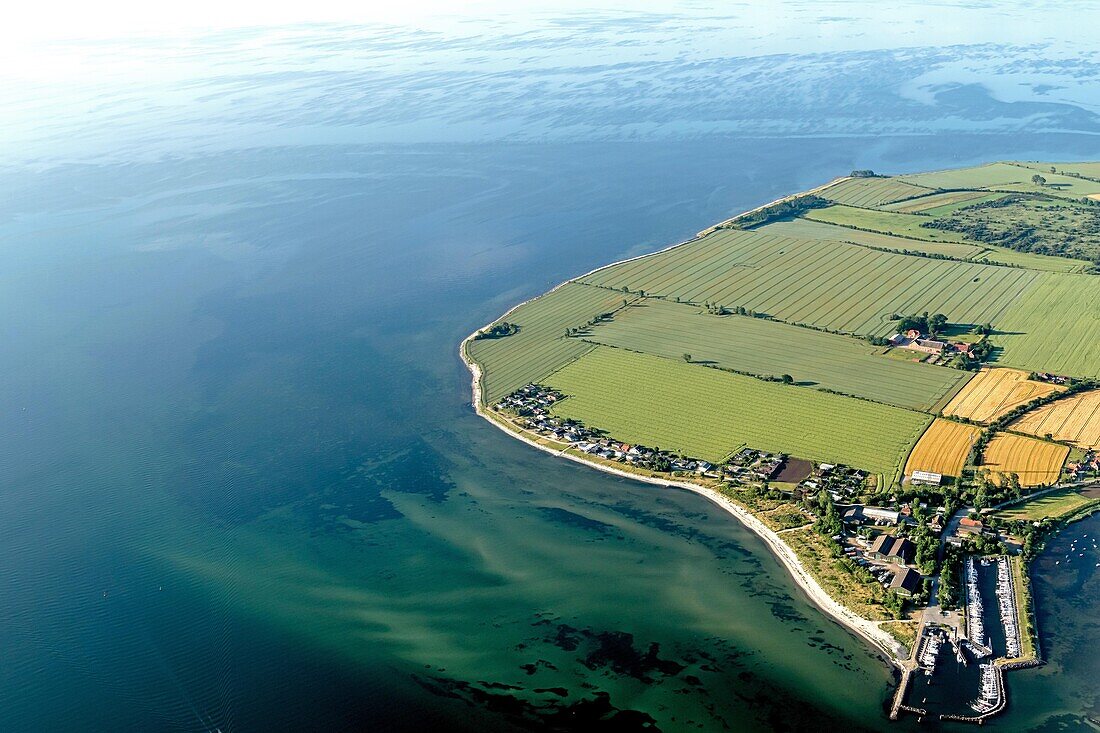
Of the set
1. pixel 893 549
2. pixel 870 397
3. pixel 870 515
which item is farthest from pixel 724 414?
pixel 893 549

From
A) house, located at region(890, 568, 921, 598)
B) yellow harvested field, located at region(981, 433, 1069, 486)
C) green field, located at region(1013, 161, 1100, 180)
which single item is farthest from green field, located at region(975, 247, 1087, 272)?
house, located at region(890, 568, 921, 598)

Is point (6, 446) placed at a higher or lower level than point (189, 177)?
lower

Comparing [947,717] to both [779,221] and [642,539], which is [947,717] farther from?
[779,221]

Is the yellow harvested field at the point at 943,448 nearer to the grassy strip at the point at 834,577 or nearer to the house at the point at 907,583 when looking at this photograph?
the grassy strip at the point at 834,577

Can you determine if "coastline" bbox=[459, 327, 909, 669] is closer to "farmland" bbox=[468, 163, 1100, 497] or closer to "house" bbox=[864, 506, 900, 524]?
"farmland" bbox=[468, 163, 1100, 497]

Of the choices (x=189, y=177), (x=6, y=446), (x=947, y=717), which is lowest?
(x=947, y=717)

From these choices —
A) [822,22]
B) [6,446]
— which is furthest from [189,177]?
[822,22]
